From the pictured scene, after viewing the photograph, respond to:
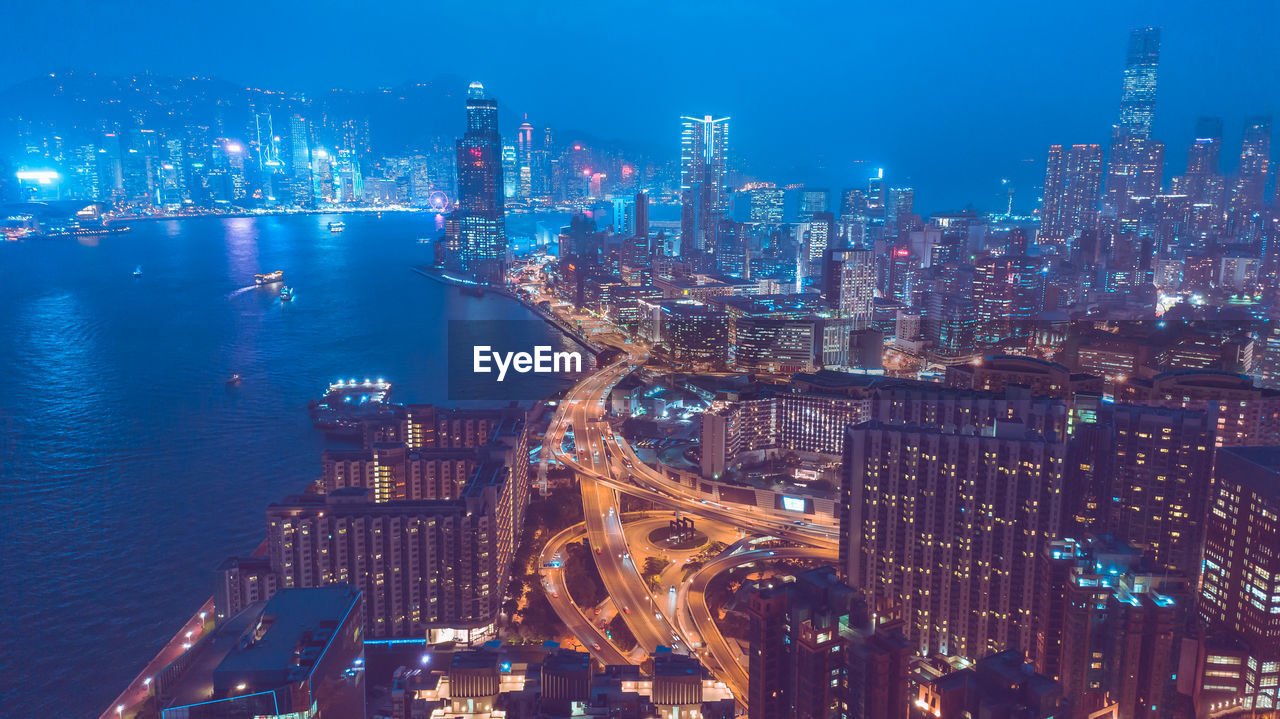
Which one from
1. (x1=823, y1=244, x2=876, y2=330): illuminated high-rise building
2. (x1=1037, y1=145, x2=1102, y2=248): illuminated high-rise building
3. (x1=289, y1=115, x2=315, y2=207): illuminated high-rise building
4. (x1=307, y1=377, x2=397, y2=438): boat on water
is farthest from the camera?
(x1=289, y1=115, x2=315, y2=207): illuminated high-rise building

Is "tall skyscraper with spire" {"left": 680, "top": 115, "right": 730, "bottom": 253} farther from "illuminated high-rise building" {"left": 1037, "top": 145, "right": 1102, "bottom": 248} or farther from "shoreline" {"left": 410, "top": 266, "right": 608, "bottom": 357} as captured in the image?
"illuminated high-rise building" {"left": 1037, "top": 145, "right": 1102, "bottom": 248}

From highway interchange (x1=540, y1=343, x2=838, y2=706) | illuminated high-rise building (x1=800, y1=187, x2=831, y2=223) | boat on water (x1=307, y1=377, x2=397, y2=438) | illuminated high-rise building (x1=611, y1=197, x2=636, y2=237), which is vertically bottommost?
highway interchange (x1=540, y1=343, x2=838, y2=706)

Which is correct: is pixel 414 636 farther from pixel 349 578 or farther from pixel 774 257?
pixel 774 257

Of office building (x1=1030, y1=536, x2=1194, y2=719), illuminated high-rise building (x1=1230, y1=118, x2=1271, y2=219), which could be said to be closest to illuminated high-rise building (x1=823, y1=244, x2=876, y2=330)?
illuminated high-rise building (x1=1230, y1=118, x2=1271, y2=219)

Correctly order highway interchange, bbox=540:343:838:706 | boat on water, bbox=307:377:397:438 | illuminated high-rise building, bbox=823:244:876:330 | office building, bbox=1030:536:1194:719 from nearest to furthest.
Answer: office building, bbox=1030:536:1194:719 → highway interchange, bbox=540:343:838:706 → boat on water, bbox=307:377:397:438 → illuminated high-rise building, bbox=823:244:876:330

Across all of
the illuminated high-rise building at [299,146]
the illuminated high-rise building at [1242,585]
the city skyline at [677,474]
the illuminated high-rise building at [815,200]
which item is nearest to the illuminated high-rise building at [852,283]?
the city skyline at [677,474]

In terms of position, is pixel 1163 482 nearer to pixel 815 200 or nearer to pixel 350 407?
pixel 350 407

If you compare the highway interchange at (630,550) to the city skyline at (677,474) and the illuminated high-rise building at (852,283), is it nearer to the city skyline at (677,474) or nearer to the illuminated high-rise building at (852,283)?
the city skyline at (677,474)

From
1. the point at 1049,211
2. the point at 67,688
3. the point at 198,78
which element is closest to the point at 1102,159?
the point at 1049,211

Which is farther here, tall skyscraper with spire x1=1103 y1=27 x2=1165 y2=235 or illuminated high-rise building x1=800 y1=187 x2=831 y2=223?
illuminated high-rise building x1=800 y1=187 x2=831 y2=223
